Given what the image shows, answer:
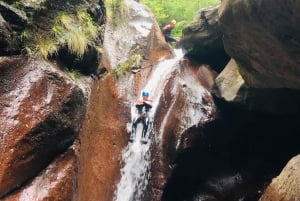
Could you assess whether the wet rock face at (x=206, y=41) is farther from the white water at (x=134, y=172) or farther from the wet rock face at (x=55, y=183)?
the wet rock face at (x=55, y=183)

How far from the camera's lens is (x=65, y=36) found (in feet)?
29.1

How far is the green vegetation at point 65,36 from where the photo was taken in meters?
8.17

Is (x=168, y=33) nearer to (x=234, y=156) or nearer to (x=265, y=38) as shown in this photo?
(x=234, y=156)

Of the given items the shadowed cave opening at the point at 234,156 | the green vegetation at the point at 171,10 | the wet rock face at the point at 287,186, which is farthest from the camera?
the green vegetation at the point at 171,10

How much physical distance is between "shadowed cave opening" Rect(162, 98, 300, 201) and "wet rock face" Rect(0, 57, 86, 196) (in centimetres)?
377

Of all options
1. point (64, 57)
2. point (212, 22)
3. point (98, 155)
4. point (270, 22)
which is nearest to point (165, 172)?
point (98, 155)

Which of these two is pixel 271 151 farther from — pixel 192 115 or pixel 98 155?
pixel 98 155

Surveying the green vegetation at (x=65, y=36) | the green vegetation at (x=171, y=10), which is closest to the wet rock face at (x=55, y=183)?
the green vegetation at (x=65, y=36)

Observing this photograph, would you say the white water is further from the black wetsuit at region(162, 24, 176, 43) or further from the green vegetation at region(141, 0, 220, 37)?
the green vegetation at region(141, 0, 220, 37)

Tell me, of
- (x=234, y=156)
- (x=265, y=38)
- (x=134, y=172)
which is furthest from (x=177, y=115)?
(x=265, y=38)

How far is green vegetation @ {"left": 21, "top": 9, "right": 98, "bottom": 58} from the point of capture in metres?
8.17

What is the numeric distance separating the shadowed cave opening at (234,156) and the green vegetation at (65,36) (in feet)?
13.3

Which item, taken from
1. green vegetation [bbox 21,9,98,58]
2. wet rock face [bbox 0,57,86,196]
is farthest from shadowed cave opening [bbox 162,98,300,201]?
green vegetation [bbox 21,9,98,58]

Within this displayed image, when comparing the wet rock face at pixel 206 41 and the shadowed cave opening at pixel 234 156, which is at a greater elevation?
the wet rock face at pixel 206 41
